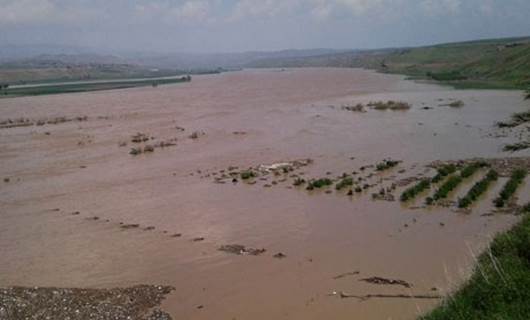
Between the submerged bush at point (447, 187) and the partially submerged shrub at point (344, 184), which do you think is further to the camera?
the partially submerged shrub at point (344, 184)

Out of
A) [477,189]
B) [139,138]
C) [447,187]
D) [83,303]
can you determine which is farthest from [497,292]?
[139,138]

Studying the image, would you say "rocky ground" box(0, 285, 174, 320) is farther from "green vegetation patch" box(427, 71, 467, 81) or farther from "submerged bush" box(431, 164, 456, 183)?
"green vegetation patch" box(427, 71, 467, 81)

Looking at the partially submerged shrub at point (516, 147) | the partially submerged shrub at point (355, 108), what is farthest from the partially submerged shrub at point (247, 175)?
the partially submerged shrub at point (355, 108)

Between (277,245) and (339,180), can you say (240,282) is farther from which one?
(339,180)

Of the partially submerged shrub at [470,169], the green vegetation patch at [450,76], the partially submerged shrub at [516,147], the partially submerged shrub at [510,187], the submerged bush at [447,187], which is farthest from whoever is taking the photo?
the green vegetation patch at [450,76]

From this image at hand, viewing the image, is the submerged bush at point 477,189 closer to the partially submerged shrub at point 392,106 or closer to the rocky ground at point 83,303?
the rocky ground at point 83,303

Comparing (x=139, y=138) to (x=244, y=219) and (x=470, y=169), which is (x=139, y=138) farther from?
(x=470, y=169)

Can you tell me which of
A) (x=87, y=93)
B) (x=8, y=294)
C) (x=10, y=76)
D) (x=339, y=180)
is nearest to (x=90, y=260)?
(x=8, y=294)
